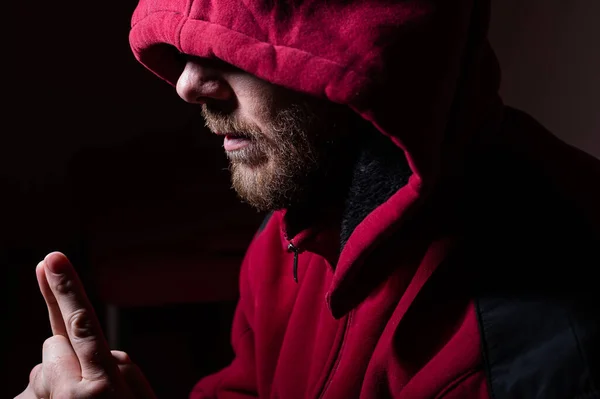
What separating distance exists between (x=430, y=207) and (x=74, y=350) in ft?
1.60

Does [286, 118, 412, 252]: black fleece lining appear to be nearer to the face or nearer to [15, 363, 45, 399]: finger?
the face

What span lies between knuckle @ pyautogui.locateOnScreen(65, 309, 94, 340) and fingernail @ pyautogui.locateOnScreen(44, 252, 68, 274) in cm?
5

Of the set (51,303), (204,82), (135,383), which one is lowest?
(135,383)

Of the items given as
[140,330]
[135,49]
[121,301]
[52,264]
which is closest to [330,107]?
[135,49]

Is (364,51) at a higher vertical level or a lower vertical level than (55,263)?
higher

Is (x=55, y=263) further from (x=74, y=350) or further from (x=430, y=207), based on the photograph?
(x=430, y=207)

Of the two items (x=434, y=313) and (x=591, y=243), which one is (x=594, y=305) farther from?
(x=434, y=313)

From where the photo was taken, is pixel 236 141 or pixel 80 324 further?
pixel 236 141

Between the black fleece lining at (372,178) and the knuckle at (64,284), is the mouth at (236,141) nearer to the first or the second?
the black fleece lining at (372,178)

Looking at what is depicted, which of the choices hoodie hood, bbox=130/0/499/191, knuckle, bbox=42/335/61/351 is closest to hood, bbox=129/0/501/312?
hoodie hood, bbox=130/0/499/191

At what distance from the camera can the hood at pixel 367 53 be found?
2.00ft

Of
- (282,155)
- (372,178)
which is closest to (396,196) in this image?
(372,178)

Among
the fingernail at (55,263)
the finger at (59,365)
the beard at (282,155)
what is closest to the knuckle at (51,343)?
the finger at (59,365)

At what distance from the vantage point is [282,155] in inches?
30.6
